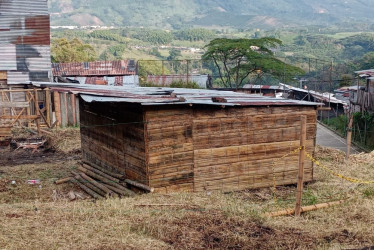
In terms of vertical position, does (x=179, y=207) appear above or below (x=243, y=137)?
below

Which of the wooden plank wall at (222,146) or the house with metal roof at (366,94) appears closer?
the wooden plank wall at (222,146)

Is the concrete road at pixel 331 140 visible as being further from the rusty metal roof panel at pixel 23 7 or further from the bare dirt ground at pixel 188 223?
the rusty metal roof panel at pixel 23 7

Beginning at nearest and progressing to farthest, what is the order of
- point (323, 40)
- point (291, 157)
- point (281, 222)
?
1. point (281, 222)
2. point (291, 157)
3. point (323, 40)

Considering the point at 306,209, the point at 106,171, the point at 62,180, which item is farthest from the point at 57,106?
the point at 306,209

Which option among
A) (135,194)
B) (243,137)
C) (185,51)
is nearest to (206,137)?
(243,137)

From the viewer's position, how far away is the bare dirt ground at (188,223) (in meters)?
7.30

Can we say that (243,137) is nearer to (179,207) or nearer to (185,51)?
(179,207)

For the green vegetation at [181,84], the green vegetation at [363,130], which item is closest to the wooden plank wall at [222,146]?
the green vegetation at [363,130]

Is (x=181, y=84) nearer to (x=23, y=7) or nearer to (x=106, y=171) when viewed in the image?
(x=23, y=7)

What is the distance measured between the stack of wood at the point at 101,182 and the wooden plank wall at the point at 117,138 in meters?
0.17

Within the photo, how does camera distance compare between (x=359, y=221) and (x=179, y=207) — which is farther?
(x=179, y=207)

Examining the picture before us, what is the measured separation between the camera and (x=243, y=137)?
12211mm

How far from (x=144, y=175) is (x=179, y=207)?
2042 millimetres

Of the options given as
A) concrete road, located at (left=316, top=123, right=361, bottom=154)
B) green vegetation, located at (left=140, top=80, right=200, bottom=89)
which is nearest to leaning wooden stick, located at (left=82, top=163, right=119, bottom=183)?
concrete road, located at (left=316, top=123, right=361, bottom=154)
